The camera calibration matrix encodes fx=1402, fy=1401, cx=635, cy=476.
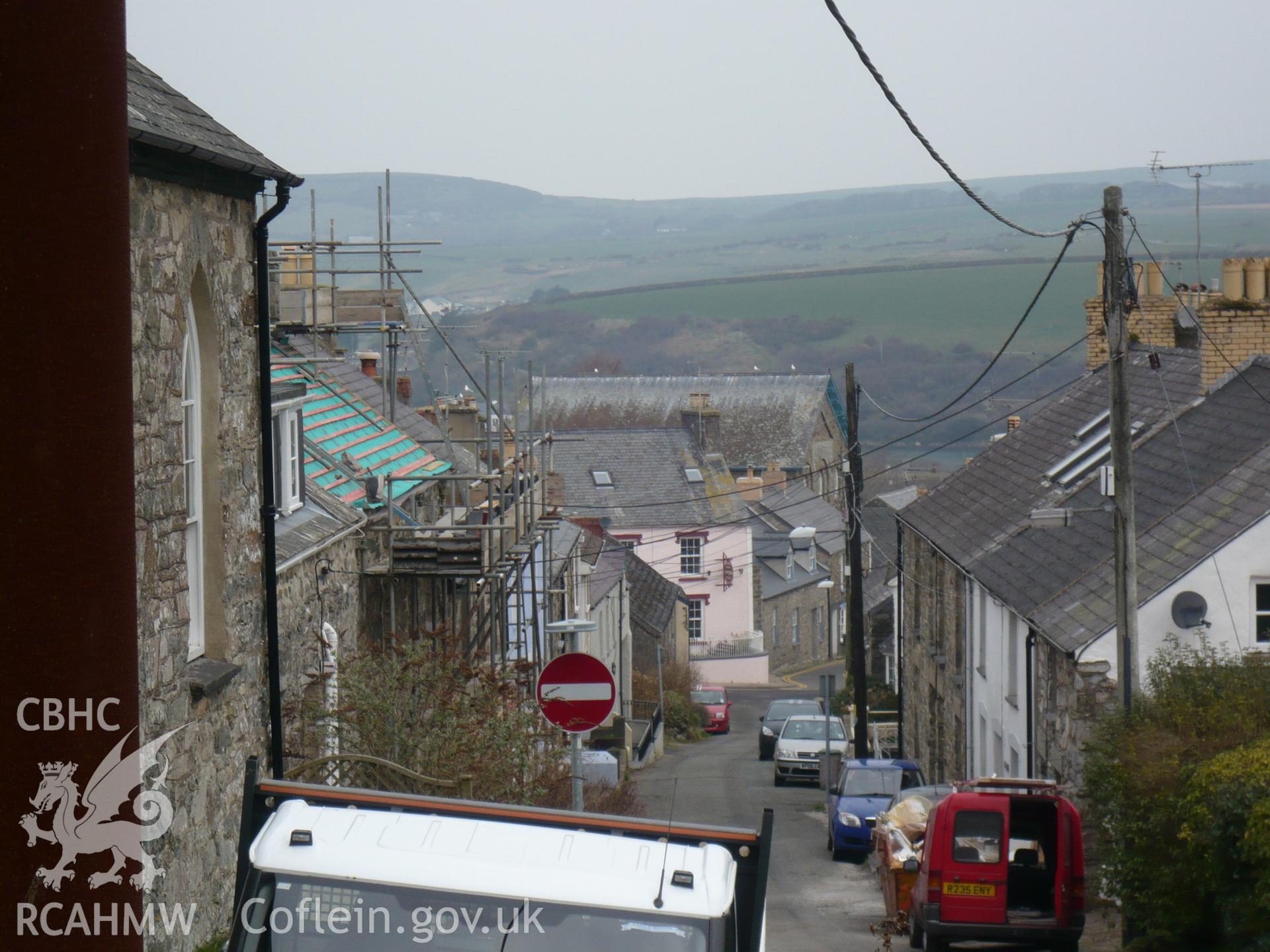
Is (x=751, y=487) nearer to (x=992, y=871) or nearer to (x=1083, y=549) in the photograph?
(x=1083, y=549)

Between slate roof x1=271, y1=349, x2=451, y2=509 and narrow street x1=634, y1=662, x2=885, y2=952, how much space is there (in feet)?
19.6

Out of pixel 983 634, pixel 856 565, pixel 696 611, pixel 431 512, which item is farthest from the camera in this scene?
pixel 696 611

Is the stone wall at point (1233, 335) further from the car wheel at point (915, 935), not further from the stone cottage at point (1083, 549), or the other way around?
the car wheel at point (915, 935)

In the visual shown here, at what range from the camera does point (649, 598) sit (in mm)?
50688

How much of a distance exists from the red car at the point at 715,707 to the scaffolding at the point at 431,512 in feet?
63.6

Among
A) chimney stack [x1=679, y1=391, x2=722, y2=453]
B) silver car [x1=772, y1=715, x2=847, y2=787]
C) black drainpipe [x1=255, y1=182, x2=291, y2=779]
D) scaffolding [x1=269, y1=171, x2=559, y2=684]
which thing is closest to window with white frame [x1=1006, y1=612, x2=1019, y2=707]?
scaffolding [x1=269, y1=171, x2=559, y2=684]

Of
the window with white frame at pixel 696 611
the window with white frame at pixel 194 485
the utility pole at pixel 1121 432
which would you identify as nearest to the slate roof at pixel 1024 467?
the utility pole at pixel 1121 432

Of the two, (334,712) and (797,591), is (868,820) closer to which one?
(334,712)

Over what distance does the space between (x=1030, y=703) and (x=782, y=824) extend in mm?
8845

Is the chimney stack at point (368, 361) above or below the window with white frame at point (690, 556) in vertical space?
above

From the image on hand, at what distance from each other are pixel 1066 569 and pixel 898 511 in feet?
43.2

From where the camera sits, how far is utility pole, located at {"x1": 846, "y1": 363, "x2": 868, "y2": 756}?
27.8 meters

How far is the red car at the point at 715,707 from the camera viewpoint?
46.5 meters

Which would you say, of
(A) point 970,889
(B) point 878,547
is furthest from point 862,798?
(B) point 878,547
